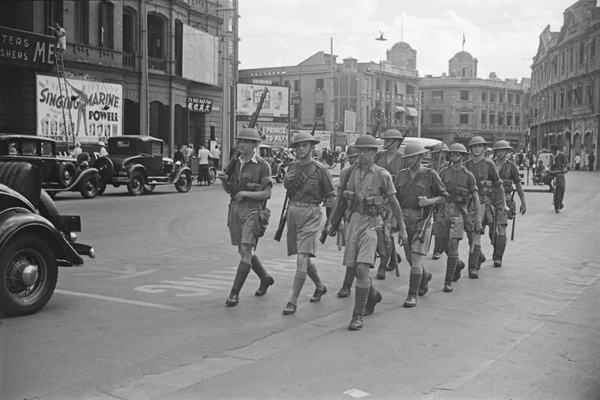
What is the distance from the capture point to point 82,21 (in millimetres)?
9359

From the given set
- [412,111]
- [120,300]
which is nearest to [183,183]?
[120,300]

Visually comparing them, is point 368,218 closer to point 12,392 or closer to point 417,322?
point 417,322

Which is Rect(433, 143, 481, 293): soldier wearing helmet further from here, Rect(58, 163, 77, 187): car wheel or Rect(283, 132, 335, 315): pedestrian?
Rect(58, 163, 77, 187): car wheel

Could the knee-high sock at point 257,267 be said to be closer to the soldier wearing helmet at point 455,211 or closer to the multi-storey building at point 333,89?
the soldier wearing helmet at point 455,211

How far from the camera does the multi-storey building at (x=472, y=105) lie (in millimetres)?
90250

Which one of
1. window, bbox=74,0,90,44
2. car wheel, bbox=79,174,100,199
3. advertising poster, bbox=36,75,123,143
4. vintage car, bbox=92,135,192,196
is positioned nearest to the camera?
window, bbox=74,0,90,44

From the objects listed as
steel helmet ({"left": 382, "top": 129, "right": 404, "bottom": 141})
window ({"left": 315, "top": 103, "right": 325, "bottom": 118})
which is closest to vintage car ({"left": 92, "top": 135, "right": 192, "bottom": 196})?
steel helmet ({"left": 382, "top": 129, "right": 404, "bottom": 141})

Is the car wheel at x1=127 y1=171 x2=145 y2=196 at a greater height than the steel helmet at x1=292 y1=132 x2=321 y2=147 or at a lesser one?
lesser

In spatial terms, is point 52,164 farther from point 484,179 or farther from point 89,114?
point 484,179

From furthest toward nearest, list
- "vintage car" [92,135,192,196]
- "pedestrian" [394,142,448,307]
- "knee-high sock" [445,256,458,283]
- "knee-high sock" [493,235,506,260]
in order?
"vintage car" [92,135,192,196]
"knee-high sock" [493,235,506,260]
"knee-high sock" [445,256,458,283]
"pedestrian" [394,142,448,307]

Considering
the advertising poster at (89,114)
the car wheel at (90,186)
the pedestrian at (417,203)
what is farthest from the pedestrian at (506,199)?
the advertising poster at (89,114)

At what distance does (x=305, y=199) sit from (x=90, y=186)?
14668 mm

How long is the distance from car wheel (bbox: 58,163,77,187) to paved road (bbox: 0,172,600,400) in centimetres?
932

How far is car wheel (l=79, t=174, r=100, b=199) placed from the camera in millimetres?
20177
